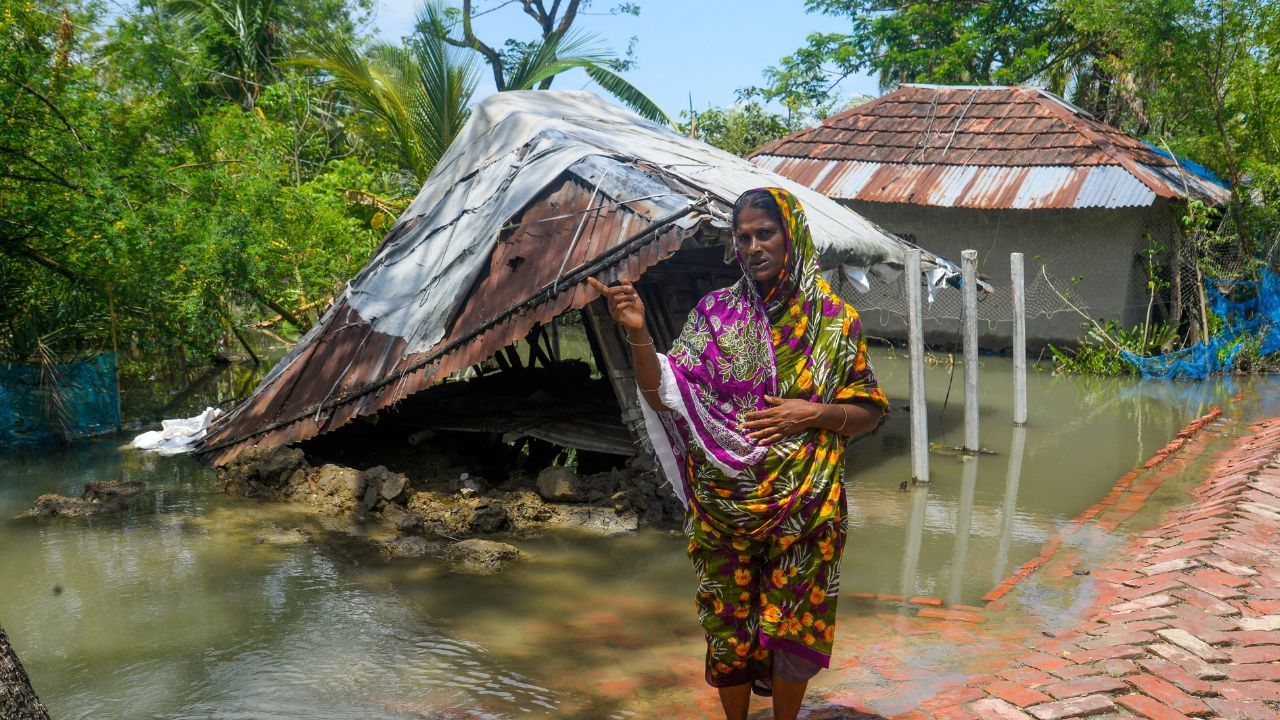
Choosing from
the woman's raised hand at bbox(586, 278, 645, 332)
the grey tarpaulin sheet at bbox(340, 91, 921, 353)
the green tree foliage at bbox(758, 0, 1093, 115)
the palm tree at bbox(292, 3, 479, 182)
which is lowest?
the woman's raised hand at bbox(586, 278, 645, 332)

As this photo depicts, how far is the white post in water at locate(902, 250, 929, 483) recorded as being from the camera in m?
8.42

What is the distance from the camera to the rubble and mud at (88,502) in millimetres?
7176

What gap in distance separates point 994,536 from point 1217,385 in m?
7.97

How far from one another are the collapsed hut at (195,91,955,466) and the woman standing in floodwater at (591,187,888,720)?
11.1 ft

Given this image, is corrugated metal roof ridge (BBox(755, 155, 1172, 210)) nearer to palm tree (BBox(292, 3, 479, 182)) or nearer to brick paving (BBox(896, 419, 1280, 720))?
palm tree (BBox(292, 3, 479, 182))

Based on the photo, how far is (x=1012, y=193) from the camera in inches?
583

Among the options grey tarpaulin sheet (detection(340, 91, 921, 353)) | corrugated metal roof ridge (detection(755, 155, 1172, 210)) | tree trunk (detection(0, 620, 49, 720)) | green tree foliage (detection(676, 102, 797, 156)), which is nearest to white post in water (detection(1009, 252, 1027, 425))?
grey tarpaulin sheet (detection(340, 91, 921, 353))

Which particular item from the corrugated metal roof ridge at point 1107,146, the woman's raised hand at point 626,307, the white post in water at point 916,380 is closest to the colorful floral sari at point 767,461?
the woman's raised hand at point 626,307

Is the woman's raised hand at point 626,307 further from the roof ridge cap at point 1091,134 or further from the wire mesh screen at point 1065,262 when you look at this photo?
the roof ridge cap at point 1091,134

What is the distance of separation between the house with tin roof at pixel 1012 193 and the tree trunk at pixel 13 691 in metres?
12.6

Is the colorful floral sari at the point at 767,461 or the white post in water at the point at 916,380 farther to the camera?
the white post in water at the point at 916,380

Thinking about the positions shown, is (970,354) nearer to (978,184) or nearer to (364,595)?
(364,595)

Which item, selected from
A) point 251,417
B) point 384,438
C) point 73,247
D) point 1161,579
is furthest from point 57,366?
point 1161,579

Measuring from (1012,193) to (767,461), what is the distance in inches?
506
